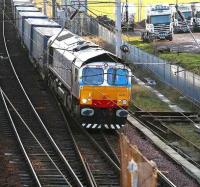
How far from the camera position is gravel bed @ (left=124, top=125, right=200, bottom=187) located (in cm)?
1766

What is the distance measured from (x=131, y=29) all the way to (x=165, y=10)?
12.4m

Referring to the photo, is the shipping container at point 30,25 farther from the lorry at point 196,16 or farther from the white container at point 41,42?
the lorry at point 196,16

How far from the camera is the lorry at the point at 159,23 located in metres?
61.8

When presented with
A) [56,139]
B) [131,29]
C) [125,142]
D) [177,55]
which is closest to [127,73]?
[56,139]

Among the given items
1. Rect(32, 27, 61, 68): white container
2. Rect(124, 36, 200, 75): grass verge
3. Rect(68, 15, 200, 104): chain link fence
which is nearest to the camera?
Rect(68, 15, 200, 104): chain link fence

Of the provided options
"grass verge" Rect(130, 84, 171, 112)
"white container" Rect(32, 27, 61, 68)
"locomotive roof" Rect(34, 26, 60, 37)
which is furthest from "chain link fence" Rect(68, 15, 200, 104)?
"locomotive roof" Rect(34, 26, 60, 37)

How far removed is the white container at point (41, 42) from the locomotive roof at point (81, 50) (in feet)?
11.0

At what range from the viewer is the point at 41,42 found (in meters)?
35.2

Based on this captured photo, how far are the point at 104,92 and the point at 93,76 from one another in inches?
30.9

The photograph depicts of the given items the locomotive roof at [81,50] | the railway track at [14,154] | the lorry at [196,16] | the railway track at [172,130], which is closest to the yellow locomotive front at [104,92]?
the locomotive roof at [81,50]

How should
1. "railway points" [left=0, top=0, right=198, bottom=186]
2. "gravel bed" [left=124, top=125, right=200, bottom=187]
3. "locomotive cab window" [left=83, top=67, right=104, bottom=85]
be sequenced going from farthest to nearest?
1. "locomotive cab window" [left=83, top=67, right=104, bottom=85]
2. "gravel bed" [left=124, top=125, right=200, bottom=187]
3. "railway points" [left=0, top=0, right=198, bottom=186]

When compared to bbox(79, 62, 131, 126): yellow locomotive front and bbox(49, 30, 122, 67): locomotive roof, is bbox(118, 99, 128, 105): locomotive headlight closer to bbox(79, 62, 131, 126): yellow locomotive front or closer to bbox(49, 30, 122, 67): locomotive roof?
bbox(79, 62, 131, 126): yellow locomotive front

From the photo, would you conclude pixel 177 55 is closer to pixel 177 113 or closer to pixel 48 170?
pixel 177 113

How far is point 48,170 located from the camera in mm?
18312
